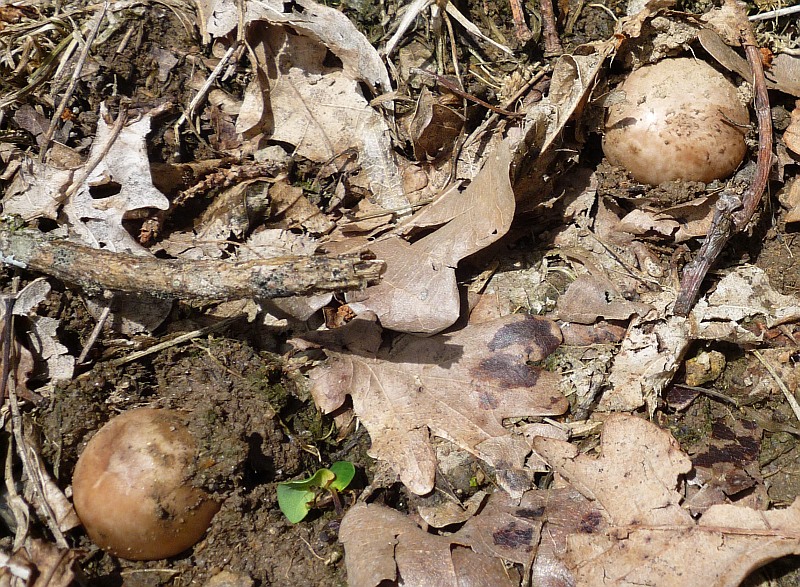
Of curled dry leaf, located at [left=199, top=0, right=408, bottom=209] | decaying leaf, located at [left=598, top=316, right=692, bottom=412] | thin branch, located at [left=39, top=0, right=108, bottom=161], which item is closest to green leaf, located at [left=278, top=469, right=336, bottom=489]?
decaying leaf, located at [left=598, top=316, right=692, bottom=412]

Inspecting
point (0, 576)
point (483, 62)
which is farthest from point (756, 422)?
point (0, 576)

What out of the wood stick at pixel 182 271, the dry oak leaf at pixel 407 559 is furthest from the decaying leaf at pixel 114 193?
the dry oak leaf at pixel 407 559

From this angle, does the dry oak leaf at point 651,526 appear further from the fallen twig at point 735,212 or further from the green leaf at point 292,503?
the green leaf at point 292,503

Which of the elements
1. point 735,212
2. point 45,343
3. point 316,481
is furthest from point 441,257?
point 45,343

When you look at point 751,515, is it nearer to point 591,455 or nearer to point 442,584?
point 591,455

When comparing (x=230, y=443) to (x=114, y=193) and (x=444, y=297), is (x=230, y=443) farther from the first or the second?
(x=114, y=193)

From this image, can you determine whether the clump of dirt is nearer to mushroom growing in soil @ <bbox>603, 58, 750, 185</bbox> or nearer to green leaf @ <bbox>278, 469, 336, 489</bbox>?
green leaf @ <bbox>278, 469, 336, 489</bbox>

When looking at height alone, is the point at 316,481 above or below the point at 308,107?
below
